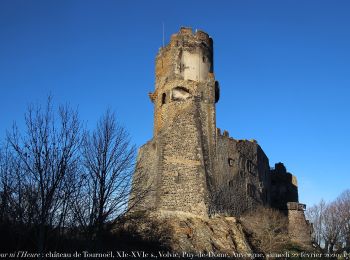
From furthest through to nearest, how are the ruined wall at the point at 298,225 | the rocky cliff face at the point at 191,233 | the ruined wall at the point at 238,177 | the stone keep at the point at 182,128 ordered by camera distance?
the ruined wall at the point at 298,225
the ruined wall at the point at 238,177
the stone keep at the point at 182,128
the rocky cliff face at the point at 191,233


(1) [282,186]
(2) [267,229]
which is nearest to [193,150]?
(2) [267,229]

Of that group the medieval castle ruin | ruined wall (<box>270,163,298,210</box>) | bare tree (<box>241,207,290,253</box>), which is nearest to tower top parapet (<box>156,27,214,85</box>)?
the medieval castle ruin

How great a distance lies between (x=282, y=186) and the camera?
4906 cm

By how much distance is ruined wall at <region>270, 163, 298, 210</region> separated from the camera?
1892 inches

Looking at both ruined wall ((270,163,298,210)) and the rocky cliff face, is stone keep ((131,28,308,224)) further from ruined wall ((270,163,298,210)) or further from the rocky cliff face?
ruined wall ((270,163,298,210))

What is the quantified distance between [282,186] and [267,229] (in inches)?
620

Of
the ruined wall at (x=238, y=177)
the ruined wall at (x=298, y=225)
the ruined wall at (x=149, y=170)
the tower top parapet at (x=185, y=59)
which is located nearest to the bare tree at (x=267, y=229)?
the ruined wall at (x=298, y=225)

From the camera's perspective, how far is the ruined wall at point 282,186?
48059mm

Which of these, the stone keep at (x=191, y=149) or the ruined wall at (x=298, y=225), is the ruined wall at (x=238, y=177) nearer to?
the stone keep at (x=191, y=149)

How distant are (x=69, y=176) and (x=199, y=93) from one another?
18.5 metres

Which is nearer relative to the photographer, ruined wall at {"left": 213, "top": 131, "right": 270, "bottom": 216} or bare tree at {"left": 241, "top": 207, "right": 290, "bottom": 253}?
bare tree at {"left": 241, "top": 207, "right": 290, "bottom": 253}

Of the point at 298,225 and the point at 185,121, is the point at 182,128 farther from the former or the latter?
the point at 298,225

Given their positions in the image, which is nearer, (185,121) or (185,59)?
(185,121)

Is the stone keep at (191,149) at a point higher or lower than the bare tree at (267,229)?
higher
